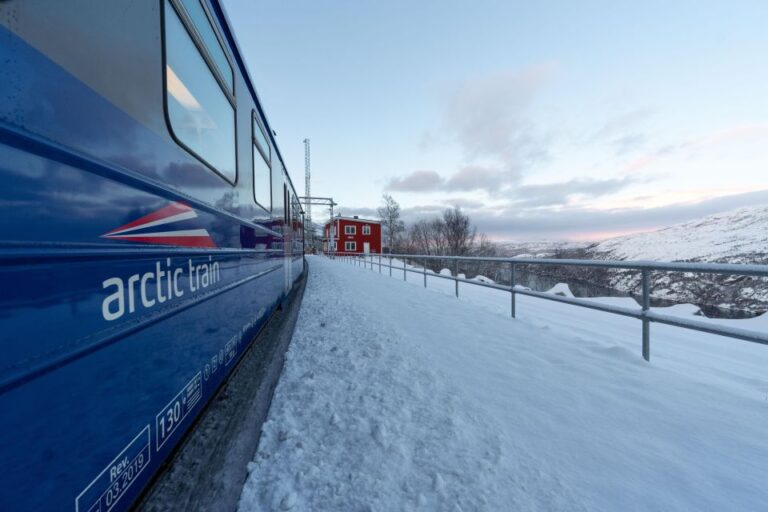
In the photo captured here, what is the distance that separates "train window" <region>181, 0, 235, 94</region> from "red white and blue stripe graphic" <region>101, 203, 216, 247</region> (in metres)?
1.36

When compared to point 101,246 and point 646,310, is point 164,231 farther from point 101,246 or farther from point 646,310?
point 646,310

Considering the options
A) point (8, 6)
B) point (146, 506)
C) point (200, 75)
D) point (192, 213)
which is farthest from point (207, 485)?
point (200, 75)

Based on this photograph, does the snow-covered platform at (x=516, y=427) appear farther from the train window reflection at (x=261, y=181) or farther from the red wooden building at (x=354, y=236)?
the red wooden building at (x=354, y=236)

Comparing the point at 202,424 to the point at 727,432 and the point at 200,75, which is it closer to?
the point at 200,75

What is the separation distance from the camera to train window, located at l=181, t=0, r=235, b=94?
2.23 m

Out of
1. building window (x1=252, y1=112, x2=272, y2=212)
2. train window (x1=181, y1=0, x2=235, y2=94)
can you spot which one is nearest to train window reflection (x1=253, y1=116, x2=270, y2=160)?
building window (x1=252, y1=112, x2=272, y2=212)

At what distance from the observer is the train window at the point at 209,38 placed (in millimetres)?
2230

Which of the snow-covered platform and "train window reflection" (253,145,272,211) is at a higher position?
"train window reflection" (253,145,272,211)

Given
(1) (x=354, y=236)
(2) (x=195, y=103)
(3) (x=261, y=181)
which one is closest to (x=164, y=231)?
(2) (x=195, y=103)

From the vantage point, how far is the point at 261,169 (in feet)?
14.7

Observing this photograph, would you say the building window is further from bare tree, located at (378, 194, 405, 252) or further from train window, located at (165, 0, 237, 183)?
bare tree, located at (378, 194, 405, 252)

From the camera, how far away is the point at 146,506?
1628 millimetres

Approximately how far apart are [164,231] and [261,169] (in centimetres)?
302

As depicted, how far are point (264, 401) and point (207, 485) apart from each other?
896 mm
